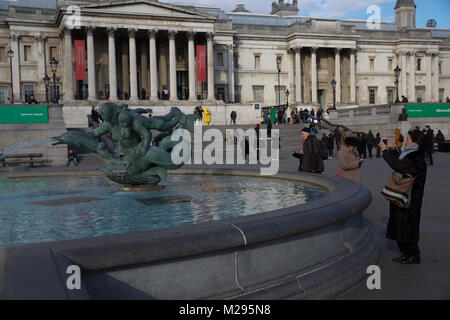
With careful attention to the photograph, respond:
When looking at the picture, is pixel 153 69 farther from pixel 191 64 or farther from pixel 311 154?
pixel 311 154

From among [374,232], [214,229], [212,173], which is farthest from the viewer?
[212,173]

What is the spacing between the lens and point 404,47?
63375 mm

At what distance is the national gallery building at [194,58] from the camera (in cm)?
4643

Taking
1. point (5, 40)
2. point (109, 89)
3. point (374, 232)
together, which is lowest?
point (374, 232)

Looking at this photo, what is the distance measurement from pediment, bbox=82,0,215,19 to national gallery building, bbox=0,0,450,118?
0.33 ft

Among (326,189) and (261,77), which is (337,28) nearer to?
(261,77)

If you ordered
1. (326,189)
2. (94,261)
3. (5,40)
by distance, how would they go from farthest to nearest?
(5,40)
(326,189)
(94,261)

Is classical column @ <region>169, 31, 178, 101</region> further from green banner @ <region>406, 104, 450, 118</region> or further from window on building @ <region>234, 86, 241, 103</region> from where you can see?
green banner @ <region>406, 104, 450, 118</region>

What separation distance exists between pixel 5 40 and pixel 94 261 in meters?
50.7

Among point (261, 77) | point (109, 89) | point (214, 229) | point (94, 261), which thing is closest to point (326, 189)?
point (214, 229)

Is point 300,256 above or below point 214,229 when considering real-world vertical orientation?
below

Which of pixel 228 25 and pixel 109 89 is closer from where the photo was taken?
pixel 109 89

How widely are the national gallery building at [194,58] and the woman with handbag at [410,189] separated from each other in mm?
35804

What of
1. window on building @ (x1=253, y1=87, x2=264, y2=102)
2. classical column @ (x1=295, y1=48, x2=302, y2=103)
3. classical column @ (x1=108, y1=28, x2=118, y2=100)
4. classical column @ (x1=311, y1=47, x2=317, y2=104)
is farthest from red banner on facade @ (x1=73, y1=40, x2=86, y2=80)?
classical column @ (x1=311, y1=47, x2=317, y2=104)
